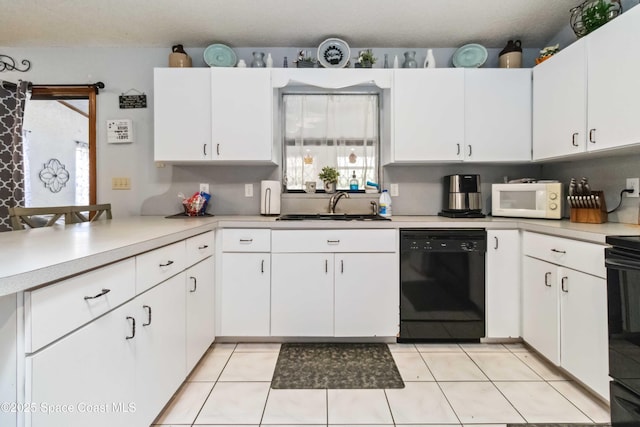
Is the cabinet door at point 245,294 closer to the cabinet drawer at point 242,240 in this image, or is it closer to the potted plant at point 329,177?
the cabinet drawer at point 242,240

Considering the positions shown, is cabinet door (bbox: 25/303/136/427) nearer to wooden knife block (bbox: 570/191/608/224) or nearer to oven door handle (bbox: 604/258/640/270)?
oven door handle (bbox: 604/258/640/270)

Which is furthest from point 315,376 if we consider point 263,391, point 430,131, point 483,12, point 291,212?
point 483,12

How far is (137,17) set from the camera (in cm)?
234

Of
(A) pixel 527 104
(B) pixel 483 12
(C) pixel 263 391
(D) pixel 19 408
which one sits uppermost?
(B) pixel 483 12

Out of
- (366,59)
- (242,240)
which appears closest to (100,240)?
(242,240)

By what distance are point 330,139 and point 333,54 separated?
706 mm

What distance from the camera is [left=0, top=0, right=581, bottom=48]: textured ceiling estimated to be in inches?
86.7

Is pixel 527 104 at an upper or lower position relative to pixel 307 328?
upper

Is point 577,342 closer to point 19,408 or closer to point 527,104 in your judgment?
point 527,104

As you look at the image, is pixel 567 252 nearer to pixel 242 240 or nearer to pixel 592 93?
pixel 592 93

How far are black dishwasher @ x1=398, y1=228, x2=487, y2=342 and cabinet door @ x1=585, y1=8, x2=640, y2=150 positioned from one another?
0.89 metres

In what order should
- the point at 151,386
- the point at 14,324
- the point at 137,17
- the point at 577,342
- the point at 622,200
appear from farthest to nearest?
1. the point at 137,17
2. the point at 622,200
3. the point at 577,342
4. the point at 151,386
5. the point at 14,324

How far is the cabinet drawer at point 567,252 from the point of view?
5.01 ft

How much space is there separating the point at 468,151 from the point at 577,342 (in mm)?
1457
